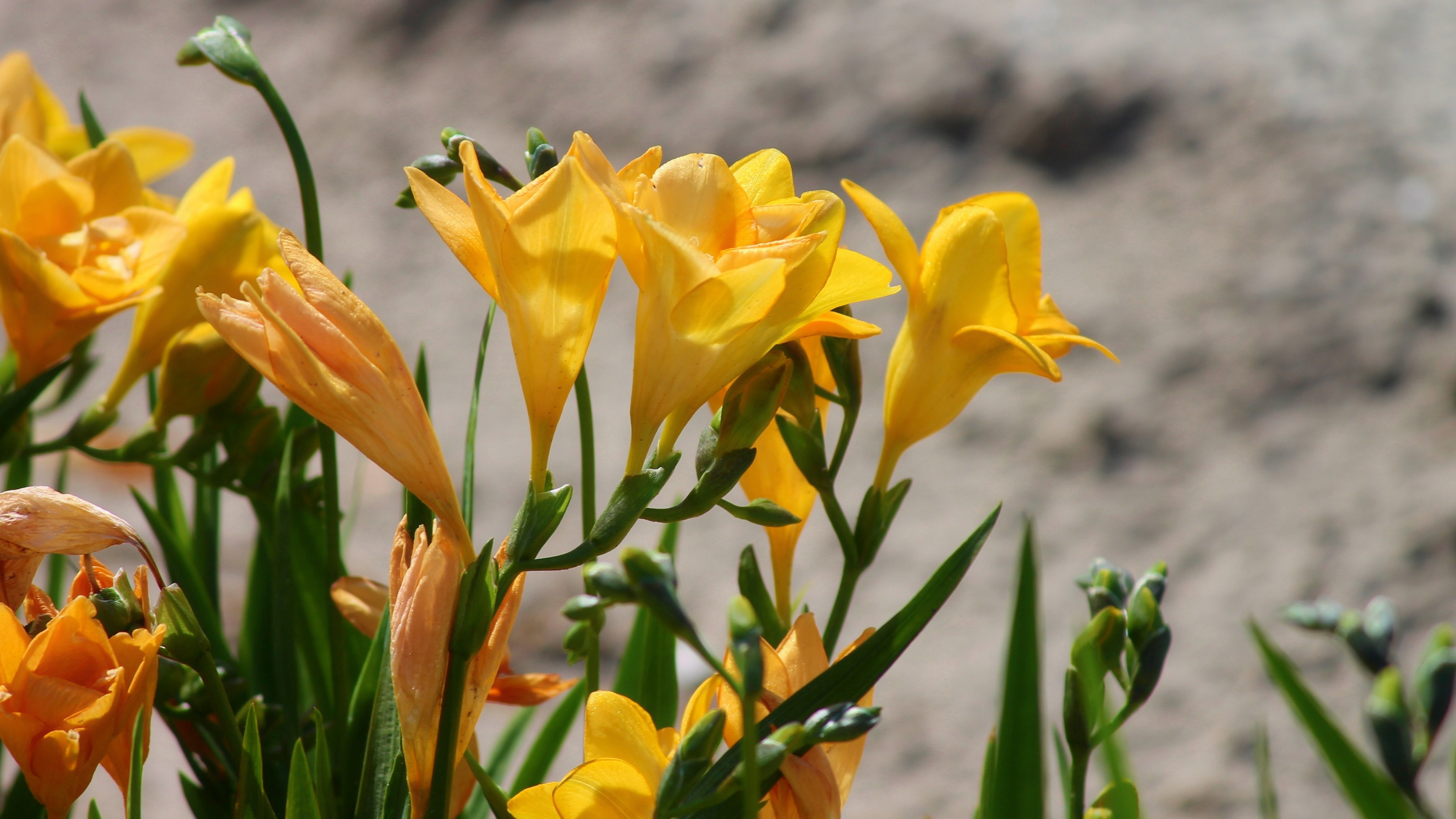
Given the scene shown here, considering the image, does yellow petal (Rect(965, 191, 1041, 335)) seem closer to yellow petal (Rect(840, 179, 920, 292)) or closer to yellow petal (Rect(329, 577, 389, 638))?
yellow petal (Rect(840, 179, 920, 292))

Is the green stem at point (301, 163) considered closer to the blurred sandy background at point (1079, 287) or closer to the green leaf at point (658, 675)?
the green leaf at point (658, 675)

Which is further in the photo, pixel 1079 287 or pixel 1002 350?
pixel 1079 287

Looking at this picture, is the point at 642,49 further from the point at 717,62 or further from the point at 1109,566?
the point at 1109,566

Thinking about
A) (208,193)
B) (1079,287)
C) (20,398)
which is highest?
(1079,287)

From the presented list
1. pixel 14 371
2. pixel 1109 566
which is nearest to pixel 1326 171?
pixel 1109 566

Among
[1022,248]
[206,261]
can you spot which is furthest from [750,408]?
[206,261]

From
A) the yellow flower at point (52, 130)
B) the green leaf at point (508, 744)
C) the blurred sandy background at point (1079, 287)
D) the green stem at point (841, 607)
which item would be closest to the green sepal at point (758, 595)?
the green stem at point (841, 607)

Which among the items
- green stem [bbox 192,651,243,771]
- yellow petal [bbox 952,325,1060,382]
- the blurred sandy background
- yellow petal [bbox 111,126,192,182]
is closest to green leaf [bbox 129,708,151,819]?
green stem [bbox 192,651,243,771]

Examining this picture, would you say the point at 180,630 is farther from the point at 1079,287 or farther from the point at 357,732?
the point at 1079,287
